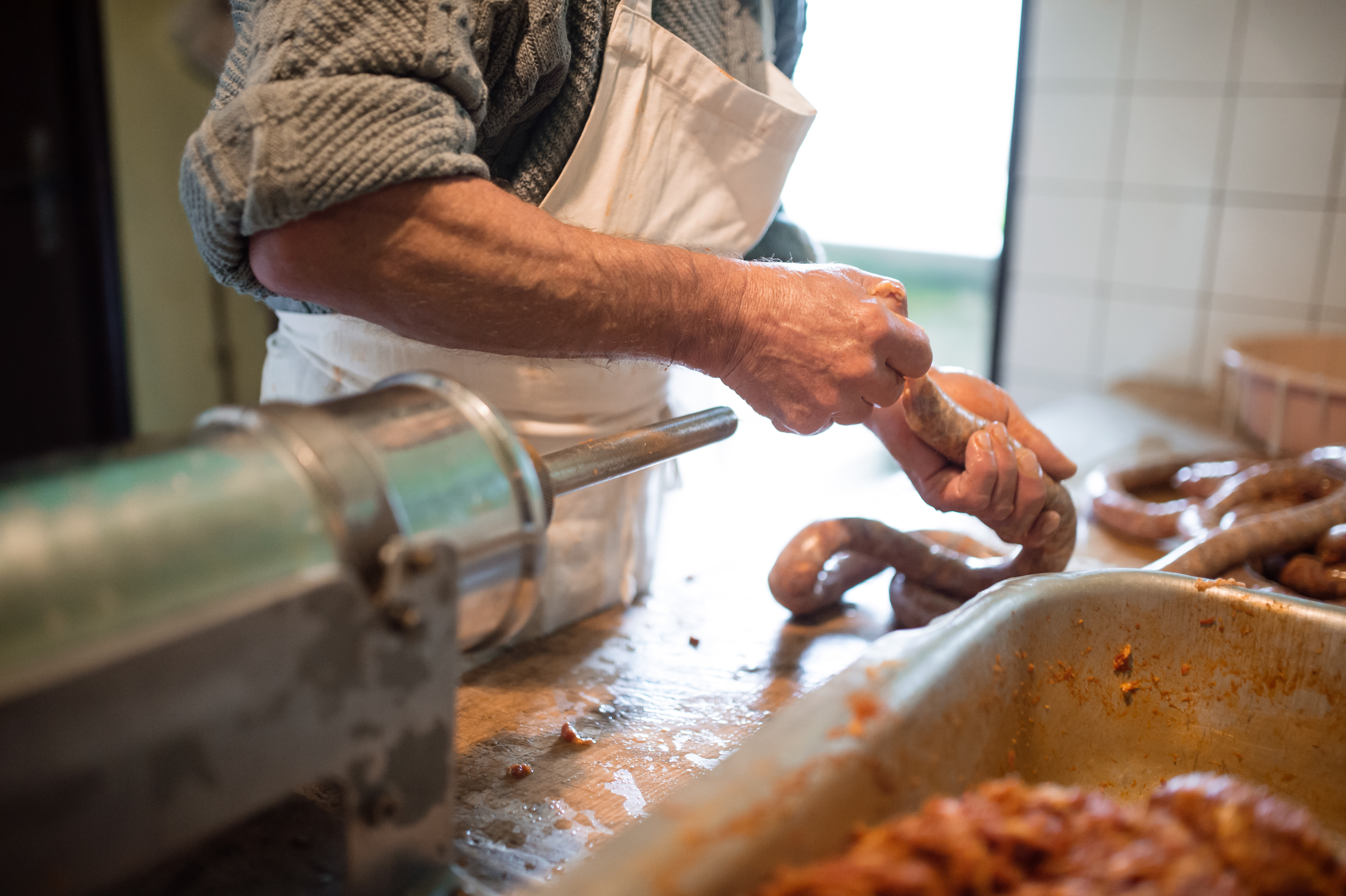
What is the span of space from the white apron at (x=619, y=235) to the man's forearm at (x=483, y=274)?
19 centimetres

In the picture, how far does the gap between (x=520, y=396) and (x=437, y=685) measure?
0.60 meters

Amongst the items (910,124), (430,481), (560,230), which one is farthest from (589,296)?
(910,124)

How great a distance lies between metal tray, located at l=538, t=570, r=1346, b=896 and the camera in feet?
2.05

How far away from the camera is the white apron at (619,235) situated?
1.08 metres

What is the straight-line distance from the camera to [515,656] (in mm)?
1116

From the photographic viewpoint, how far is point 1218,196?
2.51 metres

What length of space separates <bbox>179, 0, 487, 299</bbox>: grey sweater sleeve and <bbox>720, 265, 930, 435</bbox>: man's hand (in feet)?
1.10

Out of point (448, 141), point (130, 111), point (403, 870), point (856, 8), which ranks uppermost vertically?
point (856, 8)

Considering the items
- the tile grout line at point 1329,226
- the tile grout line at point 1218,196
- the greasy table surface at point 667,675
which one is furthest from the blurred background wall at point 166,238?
the tile grout line at point 1329,226

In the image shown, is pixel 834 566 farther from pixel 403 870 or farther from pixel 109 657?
pixel 109 657

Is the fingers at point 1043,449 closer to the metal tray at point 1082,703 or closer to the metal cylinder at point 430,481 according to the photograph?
the metal tray at point 1082,703

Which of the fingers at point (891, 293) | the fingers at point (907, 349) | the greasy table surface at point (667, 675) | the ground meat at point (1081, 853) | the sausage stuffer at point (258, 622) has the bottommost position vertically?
the greasy table surface at point (667, 675)

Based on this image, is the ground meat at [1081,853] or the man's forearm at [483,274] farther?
the man's forearm at [483,274]

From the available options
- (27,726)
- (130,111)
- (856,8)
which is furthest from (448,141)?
(856,8)
